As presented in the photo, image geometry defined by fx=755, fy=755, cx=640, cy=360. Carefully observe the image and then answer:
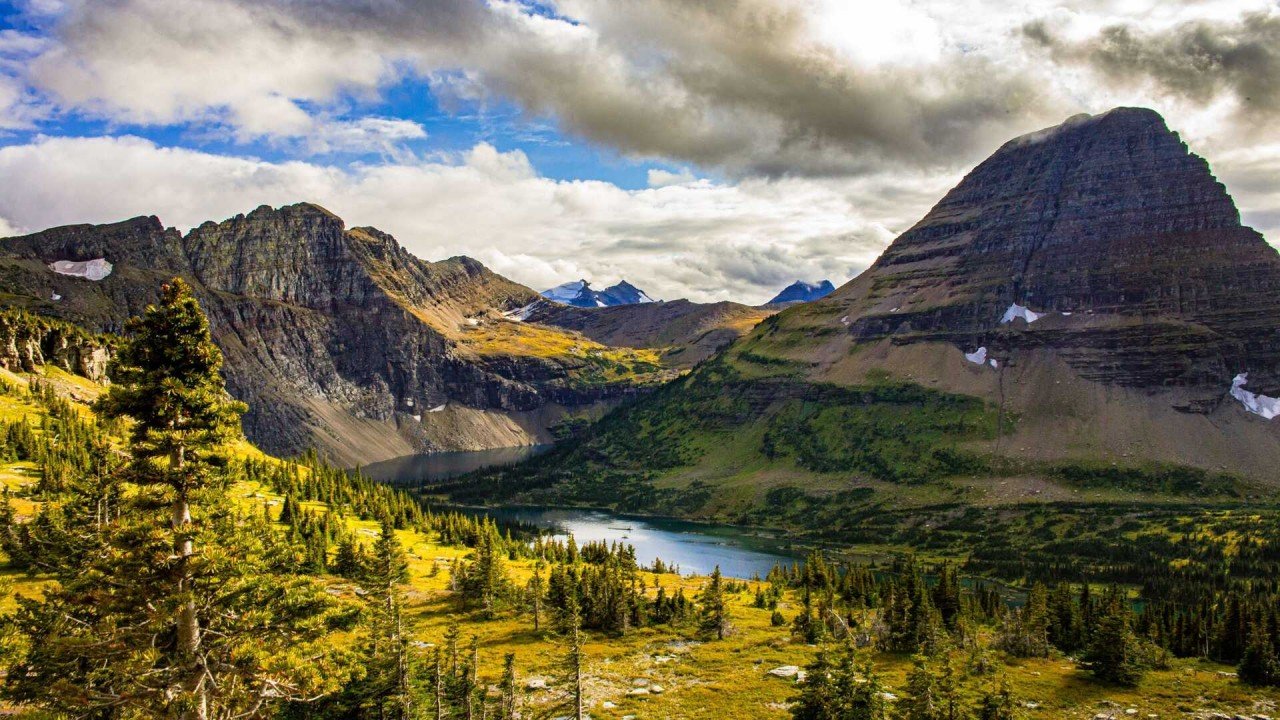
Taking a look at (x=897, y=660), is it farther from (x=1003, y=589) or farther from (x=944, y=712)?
(x=1003, y=589)

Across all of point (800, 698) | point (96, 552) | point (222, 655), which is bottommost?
point (800, 698)

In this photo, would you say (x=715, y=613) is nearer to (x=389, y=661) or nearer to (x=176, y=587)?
(x=389, y=661)

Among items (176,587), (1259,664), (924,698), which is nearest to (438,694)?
(924,698)

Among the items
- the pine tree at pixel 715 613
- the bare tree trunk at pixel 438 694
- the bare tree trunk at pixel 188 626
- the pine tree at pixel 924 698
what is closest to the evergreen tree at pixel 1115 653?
the pine tree at pixel 924 698

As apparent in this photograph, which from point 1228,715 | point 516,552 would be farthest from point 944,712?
point 516,552

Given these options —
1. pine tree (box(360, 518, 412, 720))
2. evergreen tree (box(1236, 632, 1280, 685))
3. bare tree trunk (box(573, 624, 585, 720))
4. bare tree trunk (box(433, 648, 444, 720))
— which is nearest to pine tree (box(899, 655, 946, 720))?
bare tree trunk (box(573, 624, 585, 720))

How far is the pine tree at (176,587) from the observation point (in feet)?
66.1

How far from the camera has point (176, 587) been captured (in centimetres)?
2045

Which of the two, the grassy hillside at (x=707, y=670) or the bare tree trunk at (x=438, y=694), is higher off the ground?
the bare tree trunk at (x=438, y=694)

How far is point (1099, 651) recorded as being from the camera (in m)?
70.3

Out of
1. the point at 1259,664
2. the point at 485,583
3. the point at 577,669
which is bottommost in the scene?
the point at 485,583

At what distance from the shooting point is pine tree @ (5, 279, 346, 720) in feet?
66.1

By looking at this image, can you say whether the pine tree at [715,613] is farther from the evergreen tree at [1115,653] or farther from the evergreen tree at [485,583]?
the evergreen tree at [1115,653]

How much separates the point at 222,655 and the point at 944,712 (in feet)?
126
